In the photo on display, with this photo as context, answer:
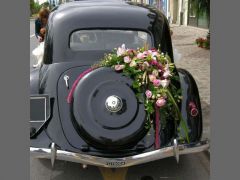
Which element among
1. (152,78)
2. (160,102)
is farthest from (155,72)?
(160,102)

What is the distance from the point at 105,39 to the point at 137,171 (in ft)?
5.78

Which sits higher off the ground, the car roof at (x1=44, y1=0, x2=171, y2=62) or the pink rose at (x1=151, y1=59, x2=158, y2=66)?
the car roof at (x1=44, y1=0, x2=171, y2=62)

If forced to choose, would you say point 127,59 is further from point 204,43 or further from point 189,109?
point 204,43

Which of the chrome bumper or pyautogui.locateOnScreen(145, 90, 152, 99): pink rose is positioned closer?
the chrome bumper

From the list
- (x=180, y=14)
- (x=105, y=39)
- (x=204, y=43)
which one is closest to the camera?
(x=105, y=39)

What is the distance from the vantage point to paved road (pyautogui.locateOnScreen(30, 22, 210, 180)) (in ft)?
15.3

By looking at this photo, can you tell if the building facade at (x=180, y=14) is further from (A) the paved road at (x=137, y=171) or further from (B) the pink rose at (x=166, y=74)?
(B) the pink rose at (x=166, y=74)

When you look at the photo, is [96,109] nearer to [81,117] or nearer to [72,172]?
[81,117]

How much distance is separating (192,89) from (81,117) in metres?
1.51

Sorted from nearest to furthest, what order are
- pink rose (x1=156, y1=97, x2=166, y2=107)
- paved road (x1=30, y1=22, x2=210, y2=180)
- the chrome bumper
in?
1. the chrome bumper
2. pink rose (x1=156, y1=97, x2=166, y2=107)
3. paved road (x1=30, y1=22, x2=210, y2=180)

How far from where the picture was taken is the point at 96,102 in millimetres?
4070

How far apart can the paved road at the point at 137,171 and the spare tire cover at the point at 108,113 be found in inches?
30.2

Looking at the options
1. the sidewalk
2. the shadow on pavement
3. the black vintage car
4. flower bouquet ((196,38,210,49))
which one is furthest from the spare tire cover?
flower bouquet ((196,38,210,49))

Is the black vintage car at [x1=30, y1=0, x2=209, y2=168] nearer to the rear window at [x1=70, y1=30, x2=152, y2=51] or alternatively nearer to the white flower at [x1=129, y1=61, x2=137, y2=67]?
the rear window at [x1=70, y1=30, x2=152, y2=51]
